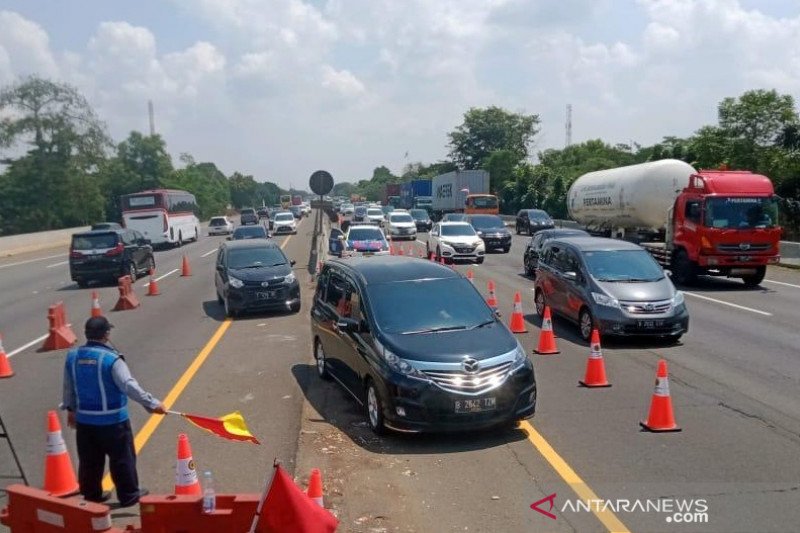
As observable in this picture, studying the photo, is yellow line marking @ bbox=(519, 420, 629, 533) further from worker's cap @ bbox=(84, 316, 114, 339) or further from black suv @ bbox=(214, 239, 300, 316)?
black suv @ bbox=(214, 239, 300, 316)

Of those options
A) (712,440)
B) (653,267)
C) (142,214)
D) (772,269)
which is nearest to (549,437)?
(712,440)

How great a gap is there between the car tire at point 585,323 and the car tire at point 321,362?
471 cm

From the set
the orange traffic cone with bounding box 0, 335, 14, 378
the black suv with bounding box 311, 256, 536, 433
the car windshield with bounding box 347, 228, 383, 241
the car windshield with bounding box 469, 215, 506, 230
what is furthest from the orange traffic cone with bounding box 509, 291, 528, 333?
the car windshield with bounding box 469, 215, 506, 230

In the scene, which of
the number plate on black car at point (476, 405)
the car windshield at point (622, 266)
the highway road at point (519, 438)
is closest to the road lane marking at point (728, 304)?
the highway road at point (519, 438)

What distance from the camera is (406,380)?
732 cm

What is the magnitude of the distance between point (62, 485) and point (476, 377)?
390 centimetres

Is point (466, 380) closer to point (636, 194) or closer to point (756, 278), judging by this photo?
point (756, 278)

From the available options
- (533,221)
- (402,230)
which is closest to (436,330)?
(402,230)

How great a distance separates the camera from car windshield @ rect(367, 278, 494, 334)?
820 centimetres

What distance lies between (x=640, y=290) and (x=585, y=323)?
3.54ft

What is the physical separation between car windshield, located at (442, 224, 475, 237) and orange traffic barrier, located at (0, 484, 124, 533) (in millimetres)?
24066

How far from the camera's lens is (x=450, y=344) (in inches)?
305

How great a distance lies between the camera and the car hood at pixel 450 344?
24.6ft

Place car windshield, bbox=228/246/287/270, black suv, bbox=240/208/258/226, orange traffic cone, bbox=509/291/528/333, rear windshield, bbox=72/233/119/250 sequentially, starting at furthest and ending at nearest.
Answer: black suv, bbox=240/208/258/226 → rear windshield, bbox=72/233/119/250 → car windshield, bbox=228/246/287/270 → orange traffic cone, bbox=509/291/528/333
